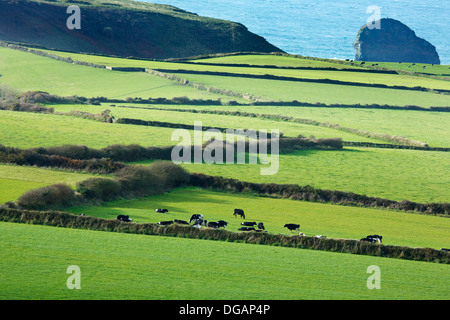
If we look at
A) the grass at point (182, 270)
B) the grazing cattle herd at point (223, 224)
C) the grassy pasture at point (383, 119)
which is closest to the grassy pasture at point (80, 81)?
the grassy pasture at point (383, 119)

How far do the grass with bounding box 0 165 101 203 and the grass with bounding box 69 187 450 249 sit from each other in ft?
12.5

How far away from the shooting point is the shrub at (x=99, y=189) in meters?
36.5

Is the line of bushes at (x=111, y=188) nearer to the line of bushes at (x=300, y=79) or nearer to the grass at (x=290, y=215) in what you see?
the grass at (x=290, y=215)

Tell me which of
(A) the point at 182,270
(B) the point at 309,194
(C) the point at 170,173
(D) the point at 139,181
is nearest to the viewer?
(A) the point at 182,270

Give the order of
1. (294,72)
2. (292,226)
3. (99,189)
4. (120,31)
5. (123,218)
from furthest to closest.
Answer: (120,31)
(294,72)
(99,189)
(292,226)
(123,218)

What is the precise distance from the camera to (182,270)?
76.9ft

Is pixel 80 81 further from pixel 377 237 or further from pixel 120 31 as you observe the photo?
pixel 120 31

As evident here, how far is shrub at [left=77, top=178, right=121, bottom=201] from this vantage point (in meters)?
36.5

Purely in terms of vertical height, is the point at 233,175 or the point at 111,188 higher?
the point at 111,188

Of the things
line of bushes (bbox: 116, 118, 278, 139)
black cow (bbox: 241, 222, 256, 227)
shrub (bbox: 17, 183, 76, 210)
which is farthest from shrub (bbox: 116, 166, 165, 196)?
line of bushes (bbox: 116, 118, 278, 139)

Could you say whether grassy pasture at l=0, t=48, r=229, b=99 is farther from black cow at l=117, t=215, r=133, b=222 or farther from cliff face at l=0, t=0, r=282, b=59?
black cow at l=117, t=215, r=133, b=222

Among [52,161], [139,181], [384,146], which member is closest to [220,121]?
[384,146]

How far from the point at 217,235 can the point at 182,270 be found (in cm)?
731
